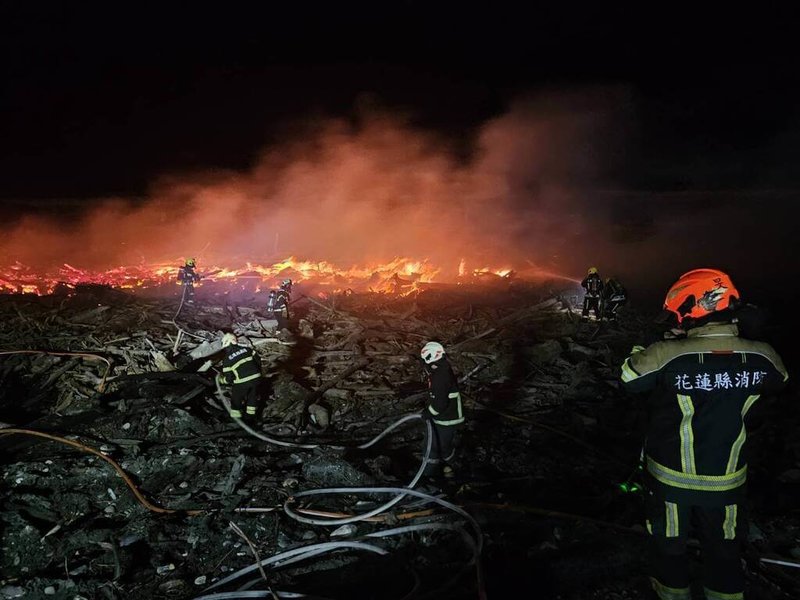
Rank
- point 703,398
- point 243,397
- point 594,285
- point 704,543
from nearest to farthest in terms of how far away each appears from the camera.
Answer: point 703,398 < point 704,543 < point 243,397 < point 594,285

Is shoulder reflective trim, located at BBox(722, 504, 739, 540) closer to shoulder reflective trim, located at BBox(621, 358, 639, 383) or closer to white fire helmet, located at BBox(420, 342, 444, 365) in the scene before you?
shoulder reflective trim, located at BBox(621, 358, 639, 383)

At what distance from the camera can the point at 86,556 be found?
14.5 ft

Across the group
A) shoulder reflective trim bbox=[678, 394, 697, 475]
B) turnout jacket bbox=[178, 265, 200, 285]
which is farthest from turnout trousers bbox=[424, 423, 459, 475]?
turnout jacket bbox=[178, 265, 200, 285]

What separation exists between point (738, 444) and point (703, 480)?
0.32m

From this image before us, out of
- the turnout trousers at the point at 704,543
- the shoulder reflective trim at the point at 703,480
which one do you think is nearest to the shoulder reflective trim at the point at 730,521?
the turnout trousers at the point at 704,543

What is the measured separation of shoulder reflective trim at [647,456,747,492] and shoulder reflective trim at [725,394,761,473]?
0.19 ft

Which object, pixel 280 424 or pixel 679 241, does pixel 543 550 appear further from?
pixel 679 241

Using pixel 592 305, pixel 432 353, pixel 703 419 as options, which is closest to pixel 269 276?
pixel 592 305

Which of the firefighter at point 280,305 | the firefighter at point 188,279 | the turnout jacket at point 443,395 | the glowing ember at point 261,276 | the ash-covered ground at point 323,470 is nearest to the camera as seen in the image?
the ash-covered ground at point 323,470

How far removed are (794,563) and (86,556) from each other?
6.43m

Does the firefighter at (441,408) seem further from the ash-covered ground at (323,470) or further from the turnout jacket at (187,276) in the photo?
the turnout jacket at (187,276)

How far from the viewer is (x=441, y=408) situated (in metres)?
5.65

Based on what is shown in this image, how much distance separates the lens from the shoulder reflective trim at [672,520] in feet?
10.1

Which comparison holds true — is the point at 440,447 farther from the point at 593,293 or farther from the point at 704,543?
the point at 593,293
